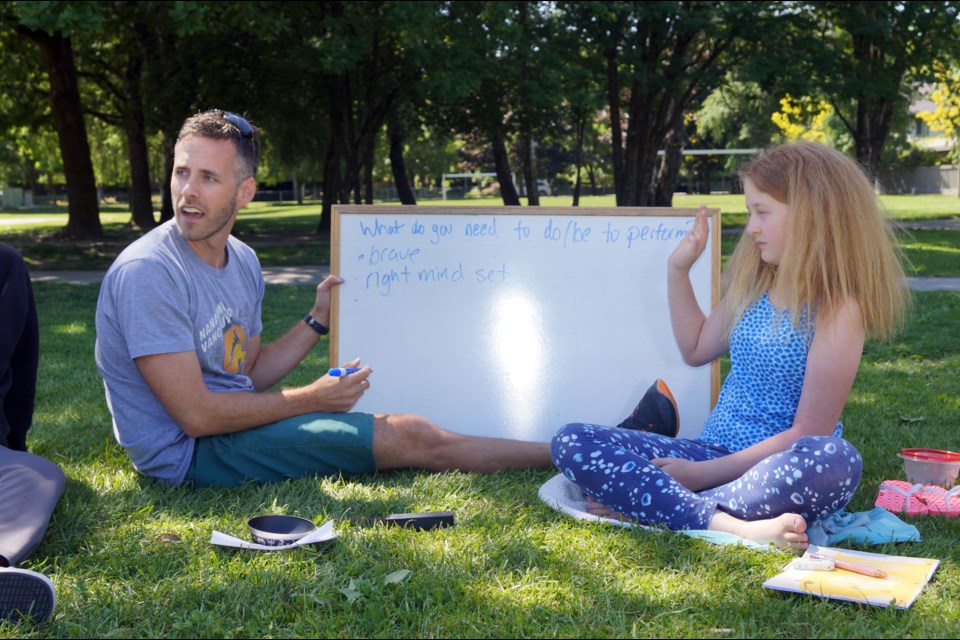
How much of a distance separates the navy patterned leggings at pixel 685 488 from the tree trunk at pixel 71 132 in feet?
61.9

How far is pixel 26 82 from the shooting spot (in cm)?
2495

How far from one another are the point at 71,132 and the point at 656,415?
1928 centimetres

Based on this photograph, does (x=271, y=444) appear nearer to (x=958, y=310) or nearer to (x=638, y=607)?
(x=638, y=607)

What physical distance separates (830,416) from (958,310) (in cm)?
704

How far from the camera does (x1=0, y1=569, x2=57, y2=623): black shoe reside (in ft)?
8.80

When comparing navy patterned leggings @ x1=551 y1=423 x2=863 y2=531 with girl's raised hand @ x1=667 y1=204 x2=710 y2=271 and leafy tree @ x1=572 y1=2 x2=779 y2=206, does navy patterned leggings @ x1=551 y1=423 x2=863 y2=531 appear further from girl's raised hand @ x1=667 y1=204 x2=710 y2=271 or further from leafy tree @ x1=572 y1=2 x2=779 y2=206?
leafy tree @ x1=572 y1=2 x2=779 y2=206

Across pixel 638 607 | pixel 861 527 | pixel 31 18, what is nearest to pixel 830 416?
pixel 861 527

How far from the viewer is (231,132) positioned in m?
3.94

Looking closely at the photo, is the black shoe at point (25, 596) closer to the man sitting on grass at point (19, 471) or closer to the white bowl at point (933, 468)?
the man sitting on grass at point (19, 471)

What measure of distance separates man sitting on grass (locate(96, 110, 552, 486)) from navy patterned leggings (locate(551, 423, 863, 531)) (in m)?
0.82

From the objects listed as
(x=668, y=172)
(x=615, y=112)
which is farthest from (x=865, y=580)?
(x=668, y=172)

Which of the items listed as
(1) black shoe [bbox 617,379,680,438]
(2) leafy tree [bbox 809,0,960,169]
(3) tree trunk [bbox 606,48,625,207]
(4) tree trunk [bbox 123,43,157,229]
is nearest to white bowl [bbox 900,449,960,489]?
(1) black shoe [bbox 617,379,680,438]

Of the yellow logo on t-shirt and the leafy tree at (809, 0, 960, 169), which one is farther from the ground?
the leafy tree at (809, 0, 960, 169)

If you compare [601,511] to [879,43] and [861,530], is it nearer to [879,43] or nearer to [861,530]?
[861,530]
